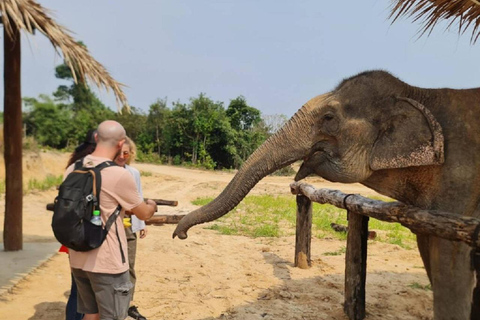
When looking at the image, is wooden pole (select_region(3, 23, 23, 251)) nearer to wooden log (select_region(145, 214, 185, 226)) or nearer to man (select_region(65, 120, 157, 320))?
wooden log (select_region(145, 214, 185, 226))

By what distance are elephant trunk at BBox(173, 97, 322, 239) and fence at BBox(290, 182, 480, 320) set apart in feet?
2.91

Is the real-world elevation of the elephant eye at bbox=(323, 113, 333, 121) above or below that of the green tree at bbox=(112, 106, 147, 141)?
below

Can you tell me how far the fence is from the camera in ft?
7.93

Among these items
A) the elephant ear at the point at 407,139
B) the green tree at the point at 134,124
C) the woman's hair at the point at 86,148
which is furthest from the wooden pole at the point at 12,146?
the green tree at the point at 134,124

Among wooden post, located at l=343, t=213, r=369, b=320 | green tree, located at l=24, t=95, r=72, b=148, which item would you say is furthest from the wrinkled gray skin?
green tree, located at l=24, t=95, r=72, b=148

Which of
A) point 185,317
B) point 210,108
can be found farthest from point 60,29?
point 210,108

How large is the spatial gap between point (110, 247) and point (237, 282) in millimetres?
3356

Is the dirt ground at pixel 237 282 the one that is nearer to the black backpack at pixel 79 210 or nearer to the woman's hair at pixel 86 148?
the woman's hair at pixel 86 148

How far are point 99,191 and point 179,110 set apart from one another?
22.6 m

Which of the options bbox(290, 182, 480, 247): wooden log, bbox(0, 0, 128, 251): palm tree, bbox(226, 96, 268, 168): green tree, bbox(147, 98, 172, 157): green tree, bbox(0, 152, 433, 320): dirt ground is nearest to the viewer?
bbox(290, 182, 480, 247): wooden log

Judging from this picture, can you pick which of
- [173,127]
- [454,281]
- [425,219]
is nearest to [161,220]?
[425,219]

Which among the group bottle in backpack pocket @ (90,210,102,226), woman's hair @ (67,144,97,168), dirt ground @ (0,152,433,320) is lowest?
dirt ground @ (0,152,433,320)

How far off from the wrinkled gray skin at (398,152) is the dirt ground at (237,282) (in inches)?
71.0

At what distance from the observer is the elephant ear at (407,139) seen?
115 inches
